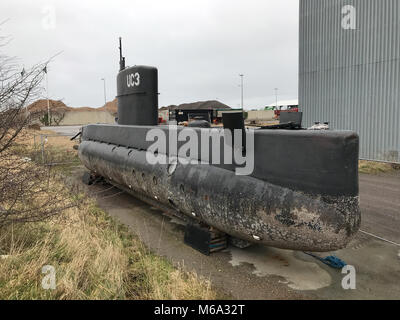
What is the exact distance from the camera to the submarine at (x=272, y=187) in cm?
422

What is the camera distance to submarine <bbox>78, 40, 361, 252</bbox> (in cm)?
422

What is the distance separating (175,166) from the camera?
675 centimetres

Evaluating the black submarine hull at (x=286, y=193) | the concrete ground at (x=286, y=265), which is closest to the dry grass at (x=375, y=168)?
the concrete ground at (x=286, y=265)

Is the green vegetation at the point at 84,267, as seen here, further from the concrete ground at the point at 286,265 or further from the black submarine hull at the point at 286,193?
the black submarine hull at the point at 286,193

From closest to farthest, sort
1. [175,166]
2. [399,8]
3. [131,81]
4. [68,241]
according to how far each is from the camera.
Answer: [68,241]
[175,166]
[131,81]
[399,8]

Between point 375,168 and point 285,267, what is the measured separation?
34.0ft

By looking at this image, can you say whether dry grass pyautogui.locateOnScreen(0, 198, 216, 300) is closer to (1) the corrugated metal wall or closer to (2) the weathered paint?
(2) the weathered paint

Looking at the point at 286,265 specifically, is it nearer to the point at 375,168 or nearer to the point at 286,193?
the point at 286,193

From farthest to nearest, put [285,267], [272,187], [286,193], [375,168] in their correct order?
[375,168] → [285,267] → [272,187] → [286,193]

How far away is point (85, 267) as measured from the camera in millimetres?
4848

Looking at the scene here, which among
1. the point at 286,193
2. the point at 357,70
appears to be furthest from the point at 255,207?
the point at 357,70
